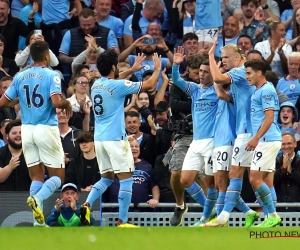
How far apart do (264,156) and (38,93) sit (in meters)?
3.12

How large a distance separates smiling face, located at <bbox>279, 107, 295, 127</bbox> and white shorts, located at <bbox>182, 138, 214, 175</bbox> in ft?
10.8

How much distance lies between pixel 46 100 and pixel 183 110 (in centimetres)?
206

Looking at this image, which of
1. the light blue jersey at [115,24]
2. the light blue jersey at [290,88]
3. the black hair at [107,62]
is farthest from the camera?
the light blue jersey at [115,24]

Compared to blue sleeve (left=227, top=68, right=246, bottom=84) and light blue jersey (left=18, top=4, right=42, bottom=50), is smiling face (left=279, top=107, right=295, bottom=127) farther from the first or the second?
light blue jersey (left=18, top=4, right=42, bottom=50)

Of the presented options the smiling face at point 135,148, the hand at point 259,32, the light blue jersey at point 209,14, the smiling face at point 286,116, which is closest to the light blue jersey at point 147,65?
the light blue jersey at point 209,14

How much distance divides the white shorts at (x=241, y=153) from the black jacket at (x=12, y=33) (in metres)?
6.93

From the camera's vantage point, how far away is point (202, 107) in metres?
15.1

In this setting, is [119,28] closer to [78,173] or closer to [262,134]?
[78,173]

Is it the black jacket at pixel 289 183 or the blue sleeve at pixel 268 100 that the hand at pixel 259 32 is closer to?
the black jacket at pixel 289 183

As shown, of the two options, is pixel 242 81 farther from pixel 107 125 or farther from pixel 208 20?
pixel 208 20

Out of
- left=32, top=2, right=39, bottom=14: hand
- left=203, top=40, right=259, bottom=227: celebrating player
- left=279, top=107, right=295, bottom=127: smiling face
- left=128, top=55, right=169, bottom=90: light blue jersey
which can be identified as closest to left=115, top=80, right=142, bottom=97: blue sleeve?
left=203, top=40, right=259, bottom=227: celebrating player

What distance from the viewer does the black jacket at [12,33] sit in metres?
20.2

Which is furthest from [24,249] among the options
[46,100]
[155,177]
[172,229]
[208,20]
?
[208,20]

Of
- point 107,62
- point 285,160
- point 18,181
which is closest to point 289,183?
point 285,160
